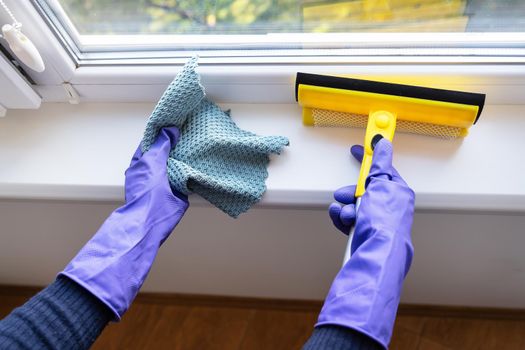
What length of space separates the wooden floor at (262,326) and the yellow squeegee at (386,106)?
561 millimetres

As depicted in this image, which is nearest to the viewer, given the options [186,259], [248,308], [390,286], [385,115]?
[390,286]

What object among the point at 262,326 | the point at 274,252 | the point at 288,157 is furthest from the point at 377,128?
the point at 262,326

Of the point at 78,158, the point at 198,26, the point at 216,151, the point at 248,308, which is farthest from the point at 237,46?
the point at 248,308

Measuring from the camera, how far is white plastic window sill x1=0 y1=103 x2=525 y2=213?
73 centimetres

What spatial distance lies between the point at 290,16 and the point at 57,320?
542mm

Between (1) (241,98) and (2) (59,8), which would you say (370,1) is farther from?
(2) (59,8)

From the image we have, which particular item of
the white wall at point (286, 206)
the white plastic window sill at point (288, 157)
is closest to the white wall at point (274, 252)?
the white wall at point (286, 206)

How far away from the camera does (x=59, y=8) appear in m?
0.77

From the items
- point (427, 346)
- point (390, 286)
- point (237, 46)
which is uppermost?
point (237, 46)

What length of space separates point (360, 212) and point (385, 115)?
166 millimetres

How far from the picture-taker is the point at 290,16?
77 centimetres

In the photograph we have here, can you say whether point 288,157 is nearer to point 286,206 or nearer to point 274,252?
point 286,206

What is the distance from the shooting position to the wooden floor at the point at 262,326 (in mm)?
1128

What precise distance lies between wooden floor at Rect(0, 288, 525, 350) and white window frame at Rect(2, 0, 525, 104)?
1.90ft
